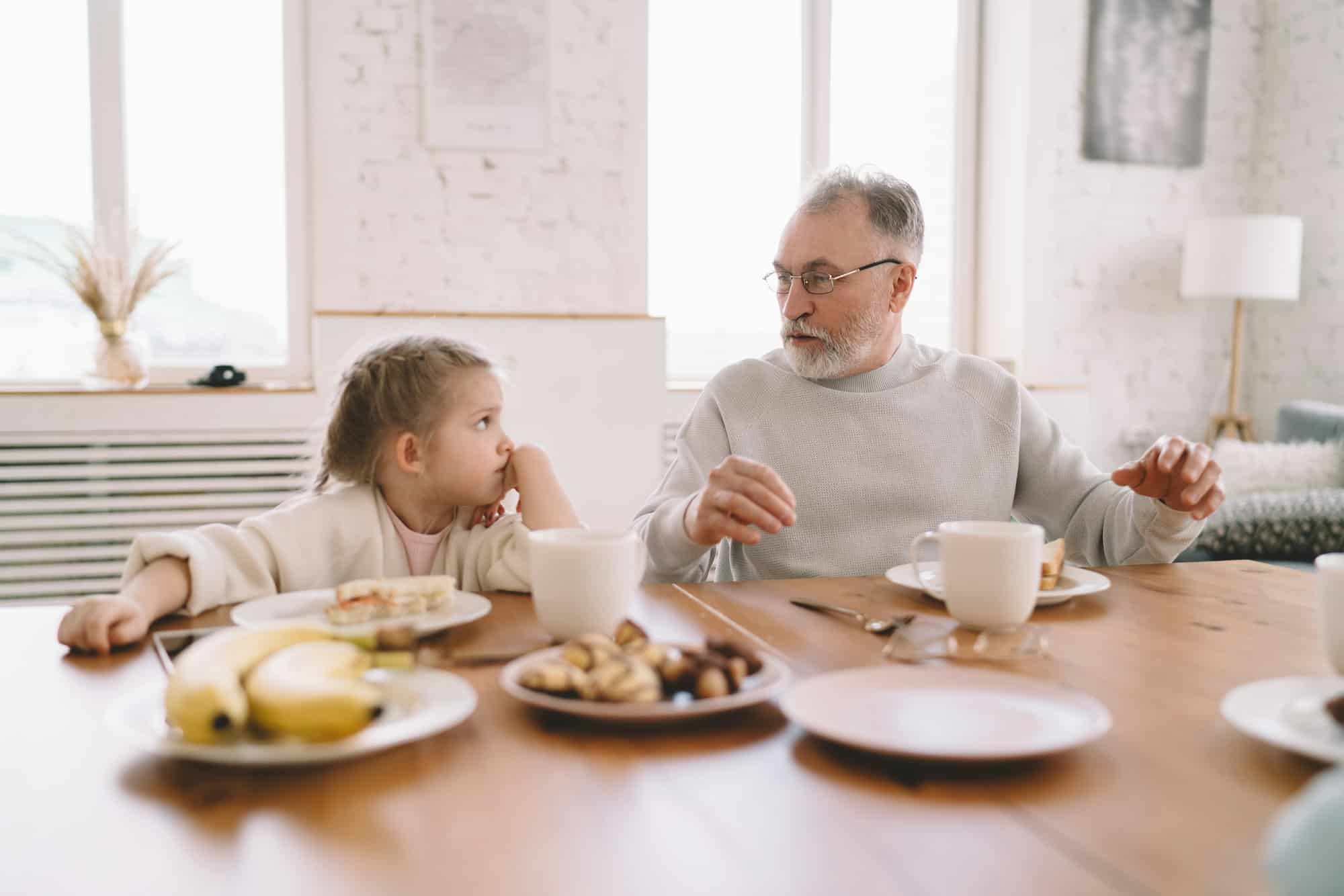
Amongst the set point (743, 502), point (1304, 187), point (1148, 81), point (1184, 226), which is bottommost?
point (743, 502)

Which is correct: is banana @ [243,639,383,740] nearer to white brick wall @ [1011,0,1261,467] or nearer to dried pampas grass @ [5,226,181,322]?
dried pampas grass @ [5,226,181,322]

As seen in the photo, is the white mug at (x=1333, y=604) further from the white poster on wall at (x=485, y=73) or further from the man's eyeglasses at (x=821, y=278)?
the white poster on wall at (x=485, y=73)

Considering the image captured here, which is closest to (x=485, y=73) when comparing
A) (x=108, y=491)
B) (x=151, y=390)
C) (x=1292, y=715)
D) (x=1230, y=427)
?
(x=151, y=390)

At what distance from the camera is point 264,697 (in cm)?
60

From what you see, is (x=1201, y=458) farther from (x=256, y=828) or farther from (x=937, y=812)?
(x=256, y=828)

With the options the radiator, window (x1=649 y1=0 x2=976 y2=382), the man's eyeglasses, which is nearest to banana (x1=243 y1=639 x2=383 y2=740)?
the man's eyeglasses

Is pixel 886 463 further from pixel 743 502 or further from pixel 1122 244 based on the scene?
pixel 1122 244

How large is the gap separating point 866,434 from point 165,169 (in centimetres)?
274

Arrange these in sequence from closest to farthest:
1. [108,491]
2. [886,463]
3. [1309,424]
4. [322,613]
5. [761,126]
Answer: [322,613] < [886,463] < [108,491] < [1309,424] < [761,126]

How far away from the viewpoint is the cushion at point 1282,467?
3.12 m

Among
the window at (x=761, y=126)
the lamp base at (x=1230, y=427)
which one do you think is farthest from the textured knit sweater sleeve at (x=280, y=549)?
the lamp base at (x=1230, y=427)

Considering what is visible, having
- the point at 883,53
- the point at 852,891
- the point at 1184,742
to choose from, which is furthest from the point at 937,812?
the point at 883,53

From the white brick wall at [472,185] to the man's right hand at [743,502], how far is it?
93.6 inches

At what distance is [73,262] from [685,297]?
2.02 metres
